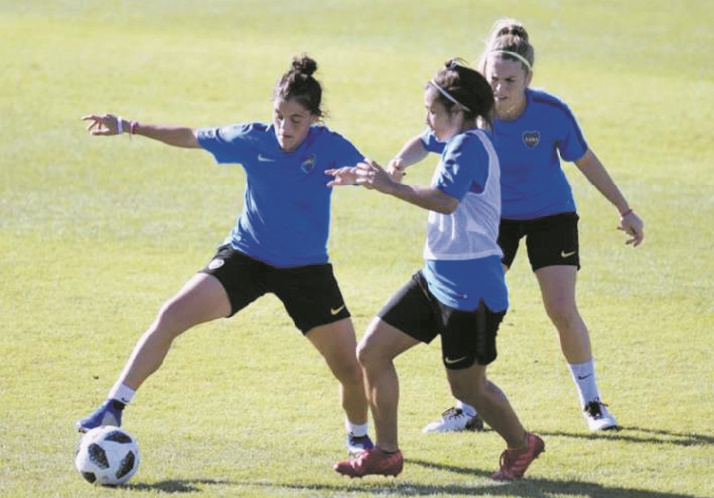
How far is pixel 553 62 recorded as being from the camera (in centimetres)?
2677

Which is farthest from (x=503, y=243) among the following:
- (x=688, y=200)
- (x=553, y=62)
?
(x=553, y=62)

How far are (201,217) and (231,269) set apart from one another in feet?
26.1

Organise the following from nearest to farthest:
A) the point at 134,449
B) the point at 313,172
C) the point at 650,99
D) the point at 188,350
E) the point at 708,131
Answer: the point at 134,449
the point at 313,172
the point at 188,350
the point at 708,131
the point at 650,99

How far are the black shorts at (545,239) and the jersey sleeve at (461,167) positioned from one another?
193cm

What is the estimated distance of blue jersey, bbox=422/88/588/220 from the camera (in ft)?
29.0

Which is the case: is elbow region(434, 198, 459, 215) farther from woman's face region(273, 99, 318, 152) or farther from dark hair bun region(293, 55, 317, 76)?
dark hair bun region(293, 55, 317, 76)

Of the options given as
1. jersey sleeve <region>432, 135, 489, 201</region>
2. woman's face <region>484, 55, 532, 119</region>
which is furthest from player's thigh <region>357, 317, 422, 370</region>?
woman's face <region>484, 55, 532, 119</region>

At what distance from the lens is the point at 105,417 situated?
7.73 metres

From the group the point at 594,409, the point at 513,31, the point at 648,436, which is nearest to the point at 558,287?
the point at 594,409

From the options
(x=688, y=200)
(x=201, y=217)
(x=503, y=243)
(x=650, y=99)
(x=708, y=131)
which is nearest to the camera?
(x=503, y=243)

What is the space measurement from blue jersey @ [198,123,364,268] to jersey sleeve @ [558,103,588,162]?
63.9 inches

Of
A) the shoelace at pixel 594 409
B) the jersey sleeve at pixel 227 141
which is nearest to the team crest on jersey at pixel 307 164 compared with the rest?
the jersey sleeve at pixel 227 141

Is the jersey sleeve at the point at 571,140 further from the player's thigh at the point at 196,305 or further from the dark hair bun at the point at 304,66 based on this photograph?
the player's thigh at the point at 196,305

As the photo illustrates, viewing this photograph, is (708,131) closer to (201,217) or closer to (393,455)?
(201,217)
